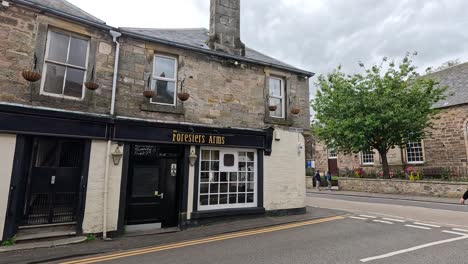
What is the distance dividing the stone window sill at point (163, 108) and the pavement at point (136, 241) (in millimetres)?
3628

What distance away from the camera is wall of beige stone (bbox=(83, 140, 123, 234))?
6.95m

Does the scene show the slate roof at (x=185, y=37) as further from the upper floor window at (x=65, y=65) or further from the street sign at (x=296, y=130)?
the street sign at (x=296, y=130)

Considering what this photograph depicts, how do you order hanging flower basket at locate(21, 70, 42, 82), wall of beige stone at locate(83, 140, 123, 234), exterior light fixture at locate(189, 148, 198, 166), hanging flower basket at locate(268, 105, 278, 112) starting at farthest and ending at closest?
hanging flower basket at locate(268, 105, 278, 112) < exterior light fixture at locate(189, 148, 198, 166) < wall of beige stone at locate(83, 140, 123, 234) < hanging flower basket at locate(21, 70, 42, 82)

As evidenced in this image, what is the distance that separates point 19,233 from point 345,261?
7.38 meters

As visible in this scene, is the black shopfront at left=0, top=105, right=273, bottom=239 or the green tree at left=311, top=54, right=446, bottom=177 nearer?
the black shopfront at left=0, top=105, right=273, bottom=239

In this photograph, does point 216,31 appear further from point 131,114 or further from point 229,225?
point 229,225

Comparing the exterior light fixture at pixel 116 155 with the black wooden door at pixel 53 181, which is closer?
the black wooden door at pixel 53 181

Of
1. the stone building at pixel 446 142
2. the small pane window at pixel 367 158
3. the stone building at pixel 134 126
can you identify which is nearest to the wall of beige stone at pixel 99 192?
the stone building at pixel 134 126

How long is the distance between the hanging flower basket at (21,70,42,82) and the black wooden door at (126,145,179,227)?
2.96 metres

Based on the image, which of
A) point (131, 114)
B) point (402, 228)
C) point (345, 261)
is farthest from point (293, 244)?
point (131, 114)

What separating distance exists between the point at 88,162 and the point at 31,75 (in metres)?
2.48

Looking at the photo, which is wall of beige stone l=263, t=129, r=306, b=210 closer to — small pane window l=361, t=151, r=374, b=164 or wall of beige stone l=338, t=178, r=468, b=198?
wall of beige stone l=338, t=178, r=468, b=198

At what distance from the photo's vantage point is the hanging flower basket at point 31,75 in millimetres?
6223

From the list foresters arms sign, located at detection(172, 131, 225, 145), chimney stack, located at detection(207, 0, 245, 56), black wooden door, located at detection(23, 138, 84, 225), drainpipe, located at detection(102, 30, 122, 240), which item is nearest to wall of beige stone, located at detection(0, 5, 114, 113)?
drainpipe, located at detection(102, 30, 122, 240)
